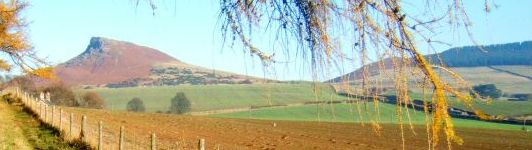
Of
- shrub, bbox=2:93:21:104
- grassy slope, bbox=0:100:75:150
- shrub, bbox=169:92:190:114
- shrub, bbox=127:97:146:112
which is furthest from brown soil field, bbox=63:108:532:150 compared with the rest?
shrub, bbox=127:97:146:112

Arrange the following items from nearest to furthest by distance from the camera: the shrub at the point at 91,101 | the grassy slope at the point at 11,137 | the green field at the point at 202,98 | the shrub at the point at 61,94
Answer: the grassy slope at the point at 11,137 < the shrub at the point at 61,94 < the shrub at the point at 91,101 < the green field at the point at 202,98

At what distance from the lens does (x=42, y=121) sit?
26984 mm

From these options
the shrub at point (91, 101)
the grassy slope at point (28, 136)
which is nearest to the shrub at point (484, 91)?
the grassy slope at point (28, 136)

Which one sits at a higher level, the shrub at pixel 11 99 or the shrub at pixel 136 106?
the shrub at pixel 11 99

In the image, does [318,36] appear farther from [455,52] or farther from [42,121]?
[42,121]

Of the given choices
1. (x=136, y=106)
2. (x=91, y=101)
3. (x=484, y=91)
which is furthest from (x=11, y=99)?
(x=136, y=106)

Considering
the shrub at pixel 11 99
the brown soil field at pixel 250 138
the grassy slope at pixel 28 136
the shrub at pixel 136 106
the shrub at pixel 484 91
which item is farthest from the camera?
the shrub at pixel 136 106

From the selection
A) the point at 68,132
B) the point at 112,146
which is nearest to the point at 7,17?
the point at 68,132

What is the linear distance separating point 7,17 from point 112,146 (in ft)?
47.5

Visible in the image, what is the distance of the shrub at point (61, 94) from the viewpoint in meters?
98.1

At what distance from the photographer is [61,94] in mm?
99625

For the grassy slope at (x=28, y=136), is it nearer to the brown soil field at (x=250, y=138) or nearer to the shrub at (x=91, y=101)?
the brown soil field at (x=250, y=138)

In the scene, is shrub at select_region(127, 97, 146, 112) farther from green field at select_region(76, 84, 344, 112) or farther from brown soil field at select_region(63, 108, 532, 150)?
brown soil field at select_region(63, 108, 532, 150)

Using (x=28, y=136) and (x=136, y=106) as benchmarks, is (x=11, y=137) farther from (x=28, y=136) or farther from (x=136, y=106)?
(x=136, y=106)
